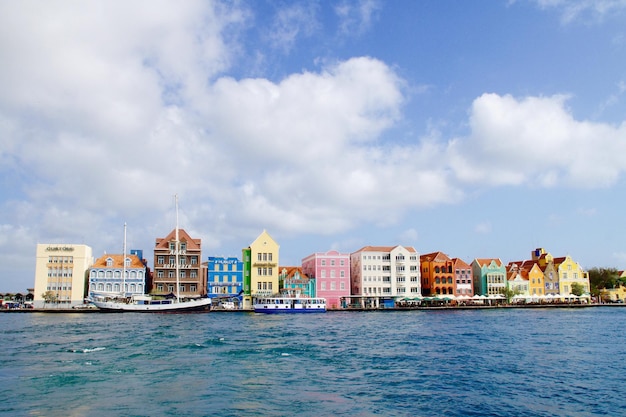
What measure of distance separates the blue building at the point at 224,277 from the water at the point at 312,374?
4979cm

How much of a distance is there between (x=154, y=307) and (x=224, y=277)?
15329 mm

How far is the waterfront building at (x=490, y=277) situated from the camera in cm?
10862

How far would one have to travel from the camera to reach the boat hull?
84.9 m

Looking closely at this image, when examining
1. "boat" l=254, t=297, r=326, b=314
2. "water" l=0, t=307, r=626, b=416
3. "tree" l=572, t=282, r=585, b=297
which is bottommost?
"water" l=0, t=307, r=626, b=416

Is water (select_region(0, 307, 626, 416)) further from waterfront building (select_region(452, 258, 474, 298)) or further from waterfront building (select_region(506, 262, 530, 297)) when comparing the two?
waterfront building (select_region(506, 262, 530, 297))

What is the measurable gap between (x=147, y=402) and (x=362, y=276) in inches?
3229

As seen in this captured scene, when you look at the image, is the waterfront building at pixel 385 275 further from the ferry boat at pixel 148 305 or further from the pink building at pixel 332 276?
the ferry boat at pixel 148 305

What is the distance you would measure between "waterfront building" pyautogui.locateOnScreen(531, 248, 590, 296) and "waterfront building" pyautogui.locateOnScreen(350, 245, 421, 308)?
31.8m

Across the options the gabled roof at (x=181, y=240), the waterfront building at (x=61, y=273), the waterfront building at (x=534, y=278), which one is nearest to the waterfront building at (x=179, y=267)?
the gabled roof at (x=181, y=240)

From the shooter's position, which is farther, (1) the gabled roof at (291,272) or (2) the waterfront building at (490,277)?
(2) the waterfront building at (490,277)

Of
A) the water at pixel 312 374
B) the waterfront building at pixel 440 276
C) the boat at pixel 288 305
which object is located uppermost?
the waterfront building at pixel 440 276

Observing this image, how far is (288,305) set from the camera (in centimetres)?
8538

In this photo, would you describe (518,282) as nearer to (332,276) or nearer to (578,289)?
(578,289)

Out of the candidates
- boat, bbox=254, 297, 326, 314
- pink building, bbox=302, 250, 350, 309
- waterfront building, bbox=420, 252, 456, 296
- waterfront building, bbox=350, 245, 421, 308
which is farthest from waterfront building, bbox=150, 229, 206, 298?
waterfront building, bbox=420, 252, 456, 296
